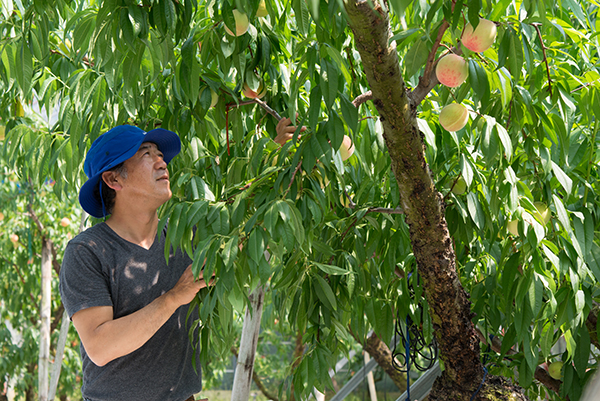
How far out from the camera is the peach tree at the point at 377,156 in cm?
84

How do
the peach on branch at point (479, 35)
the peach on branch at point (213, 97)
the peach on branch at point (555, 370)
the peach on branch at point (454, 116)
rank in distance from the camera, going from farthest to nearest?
the peach on branch at point (555, 370) → the peach on branch at point (213, 97) → the peach on branch at point (454, 116) → the peach on branch at point (479, 35)

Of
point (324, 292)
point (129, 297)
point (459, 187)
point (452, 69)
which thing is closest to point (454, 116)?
point (452, 69)

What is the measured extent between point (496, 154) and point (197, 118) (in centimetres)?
61

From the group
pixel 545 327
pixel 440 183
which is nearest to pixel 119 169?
pixel 440 183

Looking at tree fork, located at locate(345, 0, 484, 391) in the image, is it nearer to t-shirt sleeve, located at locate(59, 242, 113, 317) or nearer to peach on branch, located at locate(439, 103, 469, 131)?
peach on branch, located at locate(439, 103, 469, 131)

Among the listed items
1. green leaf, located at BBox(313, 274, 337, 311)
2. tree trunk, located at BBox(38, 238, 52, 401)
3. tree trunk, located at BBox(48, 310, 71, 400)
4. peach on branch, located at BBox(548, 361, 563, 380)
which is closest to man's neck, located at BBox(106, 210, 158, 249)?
green leaf, located at BBox(313, 274, 337, 311)

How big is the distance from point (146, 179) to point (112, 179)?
0.10m

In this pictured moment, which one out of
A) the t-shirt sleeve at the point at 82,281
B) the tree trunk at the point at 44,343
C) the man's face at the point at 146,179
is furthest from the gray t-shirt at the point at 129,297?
the tree trunk at the point at 44,343

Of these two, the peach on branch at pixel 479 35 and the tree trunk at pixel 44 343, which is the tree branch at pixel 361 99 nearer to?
the peach on branch at pixel 479 35

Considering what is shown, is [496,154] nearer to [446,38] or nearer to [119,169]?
[446,38]

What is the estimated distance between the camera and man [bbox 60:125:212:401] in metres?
1.16

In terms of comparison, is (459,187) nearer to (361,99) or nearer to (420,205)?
(420,205)

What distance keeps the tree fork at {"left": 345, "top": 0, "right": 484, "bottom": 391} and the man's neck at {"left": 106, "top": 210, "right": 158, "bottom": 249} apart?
66cm

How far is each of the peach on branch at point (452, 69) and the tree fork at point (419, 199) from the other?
0.07 metres
